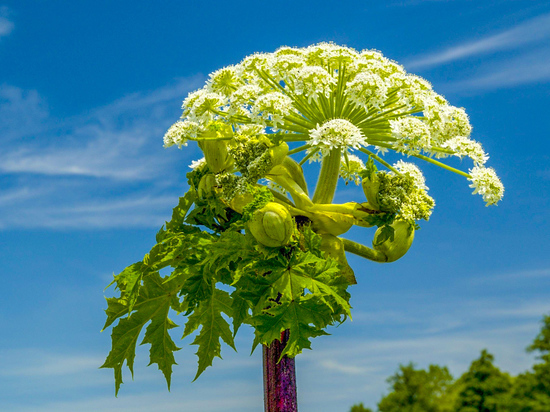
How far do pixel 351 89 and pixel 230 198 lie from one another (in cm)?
128

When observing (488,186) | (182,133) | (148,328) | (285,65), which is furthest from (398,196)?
(148,328)

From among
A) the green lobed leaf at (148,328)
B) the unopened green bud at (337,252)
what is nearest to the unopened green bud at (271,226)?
the unopened green bud at (337,252)

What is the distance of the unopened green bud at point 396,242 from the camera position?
14.6ft

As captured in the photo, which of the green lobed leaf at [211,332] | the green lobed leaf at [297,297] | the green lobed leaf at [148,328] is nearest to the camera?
the green lobed leaf at [297,297]

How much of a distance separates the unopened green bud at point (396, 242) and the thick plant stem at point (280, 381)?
1.06 metres

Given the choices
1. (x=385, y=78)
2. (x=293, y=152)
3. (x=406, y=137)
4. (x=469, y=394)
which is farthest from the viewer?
(x=469, y=394)

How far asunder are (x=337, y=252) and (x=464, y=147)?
4.40 ft

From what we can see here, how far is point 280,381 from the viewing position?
435 centimetres

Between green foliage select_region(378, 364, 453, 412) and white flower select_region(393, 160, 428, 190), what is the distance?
2.30 metres

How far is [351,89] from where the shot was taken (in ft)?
13.6

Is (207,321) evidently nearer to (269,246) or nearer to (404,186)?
(269,246)

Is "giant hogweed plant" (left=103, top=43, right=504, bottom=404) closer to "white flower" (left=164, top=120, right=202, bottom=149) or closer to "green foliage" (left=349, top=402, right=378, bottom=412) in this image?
"white flower" (left=164, top=120, right=202, bottom=149)

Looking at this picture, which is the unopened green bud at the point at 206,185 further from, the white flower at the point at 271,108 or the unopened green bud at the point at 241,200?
the white flower at the point at 271,108

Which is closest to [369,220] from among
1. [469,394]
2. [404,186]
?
[404,186]
